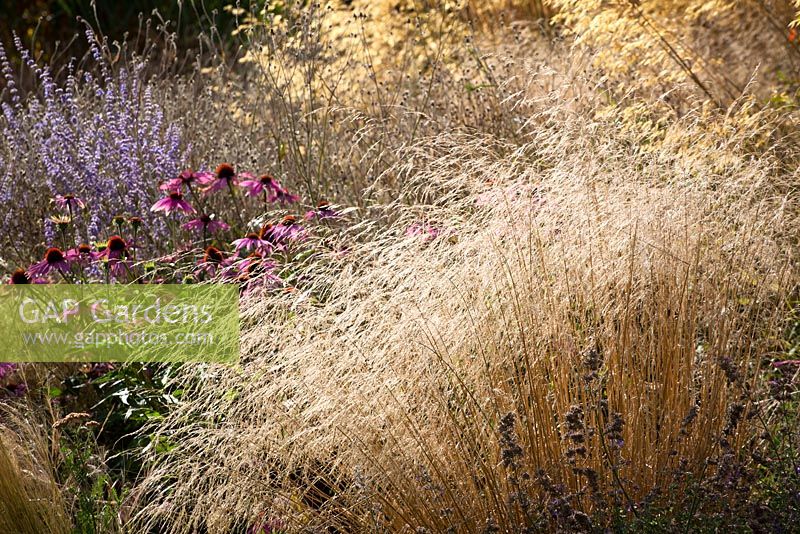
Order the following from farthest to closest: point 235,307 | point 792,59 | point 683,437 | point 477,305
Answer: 1. point 792,59
2. point 235,307
3. point 477,305
4. point 683,437

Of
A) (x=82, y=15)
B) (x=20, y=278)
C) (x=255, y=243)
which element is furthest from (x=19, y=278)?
(x=82, y=15)

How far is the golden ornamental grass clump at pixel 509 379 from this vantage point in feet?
8.02

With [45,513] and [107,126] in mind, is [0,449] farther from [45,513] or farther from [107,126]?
[107,126]

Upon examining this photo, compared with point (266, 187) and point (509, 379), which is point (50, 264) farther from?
point (509, 379)

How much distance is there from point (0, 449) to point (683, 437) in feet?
6.34

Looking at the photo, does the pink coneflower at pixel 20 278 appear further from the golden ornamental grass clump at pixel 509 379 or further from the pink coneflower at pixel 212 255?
the golden ornamental grass clump at pixel 509 379

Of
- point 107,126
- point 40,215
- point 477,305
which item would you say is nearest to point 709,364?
point 477,305

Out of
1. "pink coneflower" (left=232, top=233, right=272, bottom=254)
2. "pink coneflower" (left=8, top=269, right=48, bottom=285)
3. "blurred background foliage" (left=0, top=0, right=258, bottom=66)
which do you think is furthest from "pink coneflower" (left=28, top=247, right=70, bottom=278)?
"blurred background foliage" (left=0, top=0, right=258, bottom=66)

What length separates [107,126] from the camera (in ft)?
15.0

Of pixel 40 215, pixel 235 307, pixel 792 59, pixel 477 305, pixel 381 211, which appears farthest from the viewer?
pixel 792 59

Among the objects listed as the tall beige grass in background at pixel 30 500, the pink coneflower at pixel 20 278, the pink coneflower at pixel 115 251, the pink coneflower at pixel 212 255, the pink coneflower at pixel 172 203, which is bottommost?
the tall beige grass in background at pixel 30 500

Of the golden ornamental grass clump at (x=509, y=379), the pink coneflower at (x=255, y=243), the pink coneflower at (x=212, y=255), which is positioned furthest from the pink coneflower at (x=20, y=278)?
the golden ornamental grass clump at (x=509, y=379)

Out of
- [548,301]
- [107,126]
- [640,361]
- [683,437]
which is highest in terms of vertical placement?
[107,126]

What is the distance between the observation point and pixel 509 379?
8.58 feet
